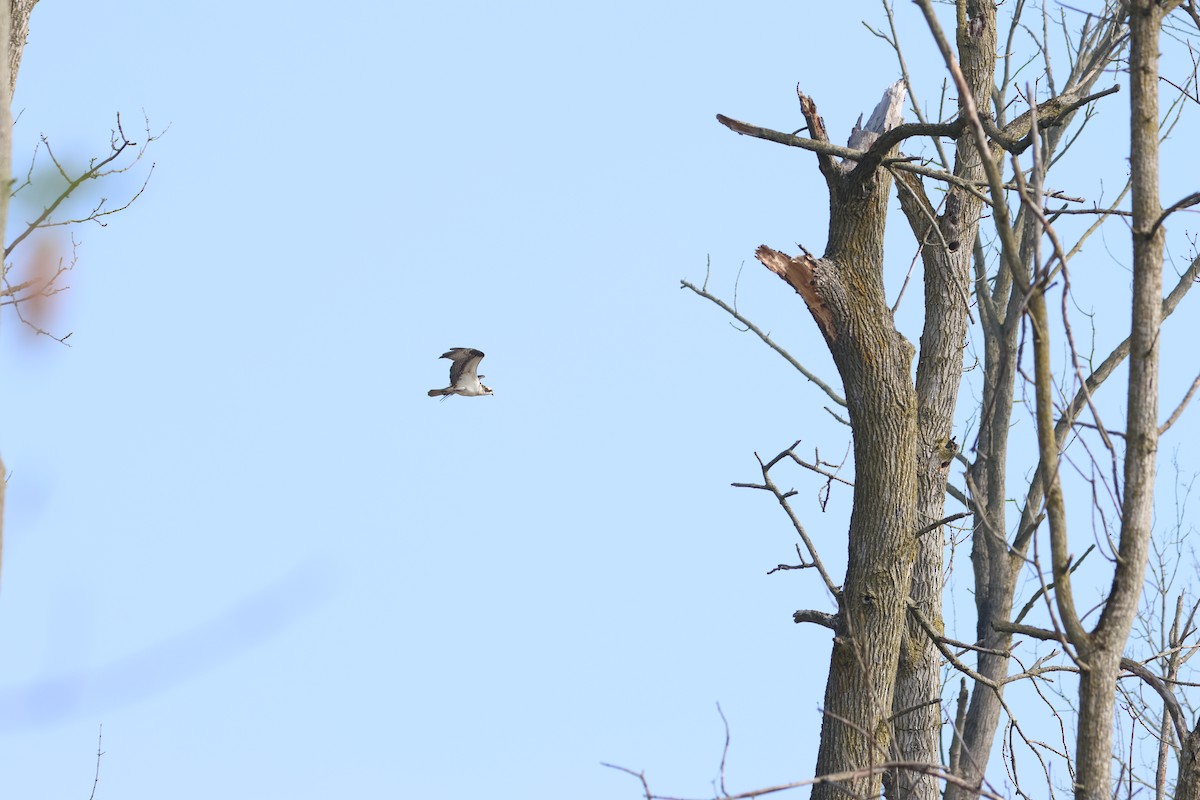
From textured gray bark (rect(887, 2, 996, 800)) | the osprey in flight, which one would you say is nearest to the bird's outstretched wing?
the osprey in flight

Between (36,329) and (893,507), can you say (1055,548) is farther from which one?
(36,329)

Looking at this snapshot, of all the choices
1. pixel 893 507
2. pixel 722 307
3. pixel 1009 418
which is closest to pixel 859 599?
pixel 893 507

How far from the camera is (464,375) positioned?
8.73 meters

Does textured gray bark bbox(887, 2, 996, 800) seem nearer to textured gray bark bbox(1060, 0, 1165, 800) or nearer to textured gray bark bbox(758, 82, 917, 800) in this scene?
textured gray bark bbox(758, 82, 917, 800)

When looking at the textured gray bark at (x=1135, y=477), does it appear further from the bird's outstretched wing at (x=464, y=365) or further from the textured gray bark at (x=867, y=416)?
the bird's outstretched wing at (x=464, y=365)

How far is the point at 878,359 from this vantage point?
4941 millimetres

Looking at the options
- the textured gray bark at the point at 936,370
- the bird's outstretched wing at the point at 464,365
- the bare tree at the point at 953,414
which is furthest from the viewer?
the bird's outstretched wing at the point at 464,365

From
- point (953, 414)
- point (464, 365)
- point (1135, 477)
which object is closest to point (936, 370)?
point (953, 414)

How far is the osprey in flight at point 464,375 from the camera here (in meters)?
8.44

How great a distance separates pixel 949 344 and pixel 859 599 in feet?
8.08

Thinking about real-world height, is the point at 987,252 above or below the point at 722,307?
above

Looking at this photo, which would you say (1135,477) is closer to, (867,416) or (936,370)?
(867,416)

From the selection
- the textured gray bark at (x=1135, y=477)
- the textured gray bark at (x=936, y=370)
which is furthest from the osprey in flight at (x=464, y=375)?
the textured gray bark at (x=1135, y=477)

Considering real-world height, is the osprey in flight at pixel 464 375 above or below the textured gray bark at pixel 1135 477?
above
